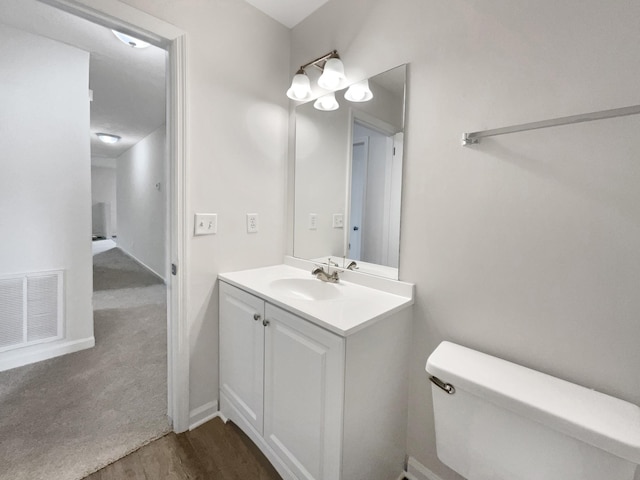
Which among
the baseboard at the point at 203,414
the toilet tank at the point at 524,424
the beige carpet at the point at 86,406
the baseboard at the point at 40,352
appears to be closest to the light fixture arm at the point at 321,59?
the toilet tank at the point at 524,424

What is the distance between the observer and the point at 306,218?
5.92 ft

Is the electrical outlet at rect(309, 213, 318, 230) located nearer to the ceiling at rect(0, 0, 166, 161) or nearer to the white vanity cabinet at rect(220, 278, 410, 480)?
the white vanity cabinet at rect(220, 278, 410, 480)

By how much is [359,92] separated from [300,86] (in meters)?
0.37

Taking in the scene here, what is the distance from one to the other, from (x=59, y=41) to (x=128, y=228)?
4.85m

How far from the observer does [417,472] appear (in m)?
1.27

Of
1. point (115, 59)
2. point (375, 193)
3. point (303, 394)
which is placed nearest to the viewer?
point (303, 394)

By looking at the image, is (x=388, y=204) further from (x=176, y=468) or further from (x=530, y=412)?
(x=176, y=468)

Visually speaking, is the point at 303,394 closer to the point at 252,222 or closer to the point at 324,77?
the point at 252,222

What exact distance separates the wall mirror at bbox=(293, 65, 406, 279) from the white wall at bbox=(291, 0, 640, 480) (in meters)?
0.08

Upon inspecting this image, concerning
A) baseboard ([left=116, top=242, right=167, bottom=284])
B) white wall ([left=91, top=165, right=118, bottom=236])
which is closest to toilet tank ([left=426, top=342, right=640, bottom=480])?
baseboard ([left=116, top=242, right=167, bottom=284])

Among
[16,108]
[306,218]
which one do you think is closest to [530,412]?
[306,218]

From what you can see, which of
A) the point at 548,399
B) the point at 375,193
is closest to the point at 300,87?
the point at 375,193

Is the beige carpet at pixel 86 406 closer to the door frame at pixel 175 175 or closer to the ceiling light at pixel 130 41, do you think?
the door frame at pixel 175 175

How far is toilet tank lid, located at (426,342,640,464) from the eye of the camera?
68 cm
